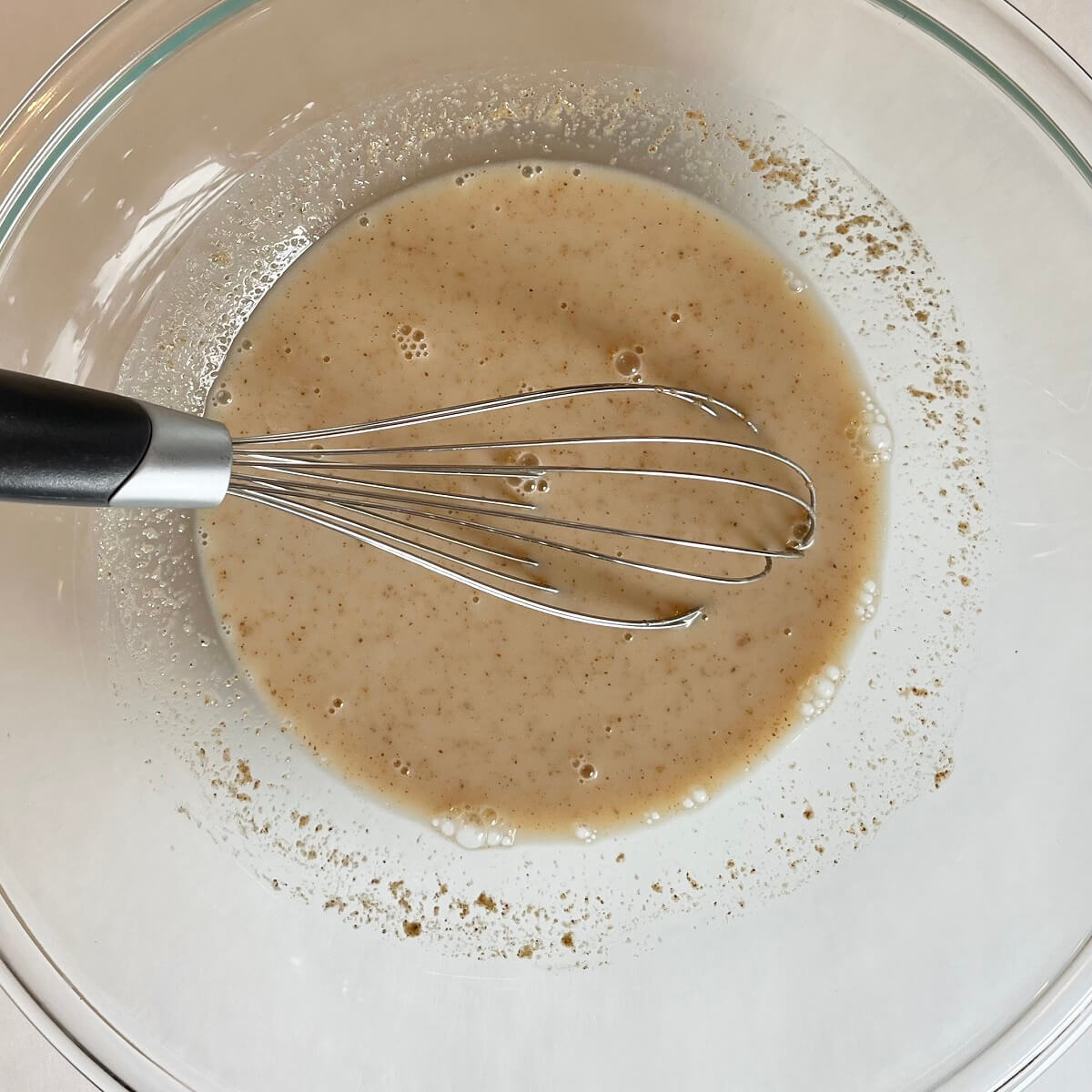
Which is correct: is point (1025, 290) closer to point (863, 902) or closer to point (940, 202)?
point (940, 202)

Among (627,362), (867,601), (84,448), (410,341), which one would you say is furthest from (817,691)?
(84,448)

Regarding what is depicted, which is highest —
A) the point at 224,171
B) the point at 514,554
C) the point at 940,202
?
the point at 224,171

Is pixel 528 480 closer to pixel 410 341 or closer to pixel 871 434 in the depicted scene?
pixel 410 341

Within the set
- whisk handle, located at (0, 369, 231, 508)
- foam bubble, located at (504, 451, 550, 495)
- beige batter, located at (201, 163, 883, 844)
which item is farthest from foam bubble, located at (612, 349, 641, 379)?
whisk handle, located at (0, 369, 231, 508)

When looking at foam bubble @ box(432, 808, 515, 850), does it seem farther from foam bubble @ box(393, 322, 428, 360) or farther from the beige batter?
foam bubble @ box(393, 322, 428, 360)

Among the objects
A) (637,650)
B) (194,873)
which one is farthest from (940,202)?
(194,873)

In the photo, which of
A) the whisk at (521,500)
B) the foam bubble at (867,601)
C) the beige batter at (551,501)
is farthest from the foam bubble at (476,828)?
the foam bubble at (867,601)

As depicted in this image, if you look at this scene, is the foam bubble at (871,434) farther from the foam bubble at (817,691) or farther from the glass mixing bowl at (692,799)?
the foam bubble at (817,691)
